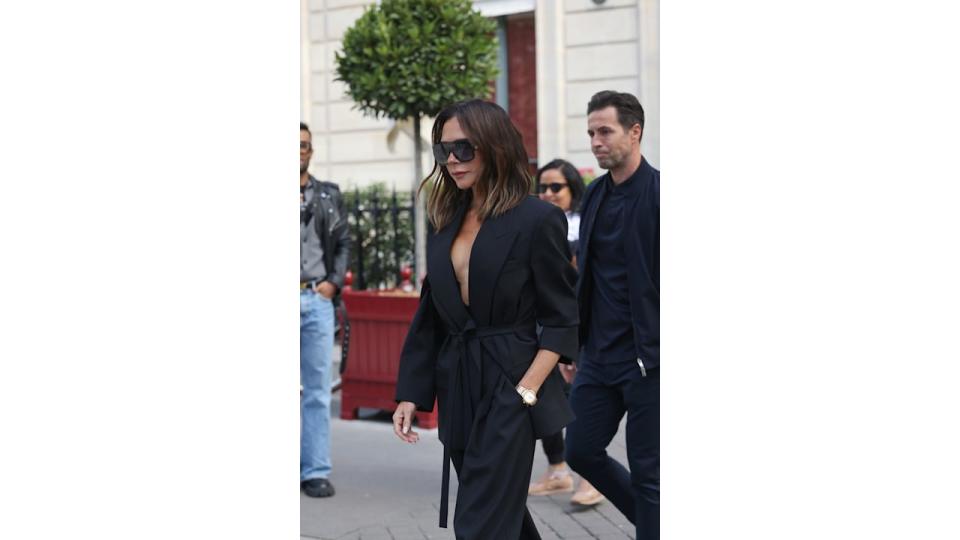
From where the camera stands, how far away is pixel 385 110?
8.27 m

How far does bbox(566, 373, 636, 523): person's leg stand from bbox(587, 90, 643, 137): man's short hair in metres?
1.07

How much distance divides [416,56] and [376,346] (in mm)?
2252

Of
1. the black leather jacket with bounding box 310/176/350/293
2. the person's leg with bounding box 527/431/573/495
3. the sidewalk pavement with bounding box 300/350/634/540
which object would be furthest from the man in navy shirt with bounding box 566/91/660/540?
the black leather jacket with bounding box 310/176/350/293

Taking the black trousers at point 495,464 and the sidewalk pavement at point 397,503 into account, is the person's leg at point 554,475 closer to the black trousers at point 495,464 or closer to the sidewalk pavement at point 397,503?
the sidewalk pavement at point 397,503

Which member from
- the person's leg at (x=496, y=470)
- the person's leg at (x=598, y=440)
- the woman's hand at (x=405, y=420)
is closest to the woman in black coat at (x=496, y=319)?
the person's leg at (x=496, y=470)

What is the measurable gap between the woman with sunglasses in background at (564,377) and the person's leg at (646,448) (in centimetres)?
111

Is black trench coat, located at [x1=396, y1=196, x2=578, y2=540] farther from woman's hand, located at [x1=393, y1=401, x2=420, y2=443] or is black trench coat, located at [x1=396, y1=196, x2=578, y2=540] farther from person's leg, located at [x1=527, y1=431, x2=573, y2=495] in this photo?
person's leg, located at [x1=527, y1=431, x2=573, y2=495]

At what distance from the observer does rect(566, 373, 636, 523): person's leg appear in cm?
432

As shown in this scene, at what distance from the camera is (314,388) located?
596 centimetres

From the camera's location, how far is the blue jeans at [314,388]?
19.4ft
